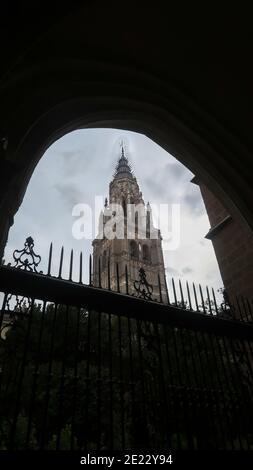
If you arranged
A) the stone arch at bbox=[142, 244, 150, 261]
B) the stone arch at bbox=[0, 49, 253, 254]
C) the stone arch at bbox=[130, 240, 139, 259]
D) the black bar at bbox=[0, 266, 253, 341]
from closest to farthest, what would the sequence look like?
the black bar at bbox=[0, 266, 253, 341] → the stone arch at bbox=[0, 49, 253, 254] → the stone arch at bbox=[130, 240, 139, 259] → the stone arch at bbox=[142, 244, 150, 261]

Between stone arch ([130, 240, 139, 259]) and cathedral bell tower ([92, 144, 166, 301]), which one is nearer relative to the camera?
cathedral bell tower ([92, 144, 166, 301])

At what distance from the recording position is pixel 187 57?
384 cm

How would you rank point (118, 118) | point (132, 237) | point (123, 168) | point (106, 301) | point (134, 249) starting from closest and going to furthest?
point (106, 301), point (118, 118), point (134, 249), point (132, 237), point (123, 168)

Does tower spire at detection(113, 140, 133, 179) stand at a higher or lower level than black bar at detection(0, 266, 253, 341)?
higher

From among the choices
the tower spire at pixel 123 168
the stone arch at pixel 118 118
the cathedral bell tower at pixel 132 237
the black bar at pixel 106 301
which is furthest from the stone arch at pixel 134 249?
the black bar at pixel 106 301

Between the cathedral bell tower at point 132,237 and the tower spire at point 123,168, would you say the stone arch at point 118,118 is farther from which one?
the tower spire at point 123,168

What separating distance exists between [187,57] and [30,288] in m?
3.40

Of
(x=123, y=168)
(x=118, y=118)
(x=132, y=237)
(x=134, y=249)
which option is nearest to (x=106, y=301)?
(x=118, y=118)

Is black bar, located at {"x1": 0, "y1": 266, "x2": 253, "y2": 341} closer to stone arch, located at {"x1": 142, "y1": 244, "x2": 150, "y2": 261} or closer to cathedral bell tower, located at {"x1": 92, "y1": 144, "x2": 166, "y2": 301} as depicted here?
cathedral bell tower, located at {"x1": 92, "y1": 144, "x2": 166, "y2": 301}

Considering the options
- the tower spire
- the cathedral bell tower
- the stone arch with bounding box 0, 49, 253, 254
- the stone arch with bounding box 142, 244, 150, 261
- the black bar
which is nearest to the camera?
the black bar

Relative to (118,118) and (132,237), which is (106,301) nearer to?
(118,118)

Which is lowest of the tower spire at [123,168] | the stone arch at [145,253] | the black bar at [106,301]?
the black bar at [106,301]

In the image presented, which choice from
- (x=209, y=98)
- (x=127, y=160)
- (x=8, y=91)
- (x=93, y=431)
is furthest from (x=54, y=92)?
(x=127, y=160)

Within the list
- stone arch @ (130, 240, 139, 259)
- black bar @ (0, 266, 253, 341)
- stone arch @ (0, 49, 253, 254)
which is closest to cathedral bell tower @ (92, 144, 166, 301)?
stone arch @ (130, 240, 139, 259)
